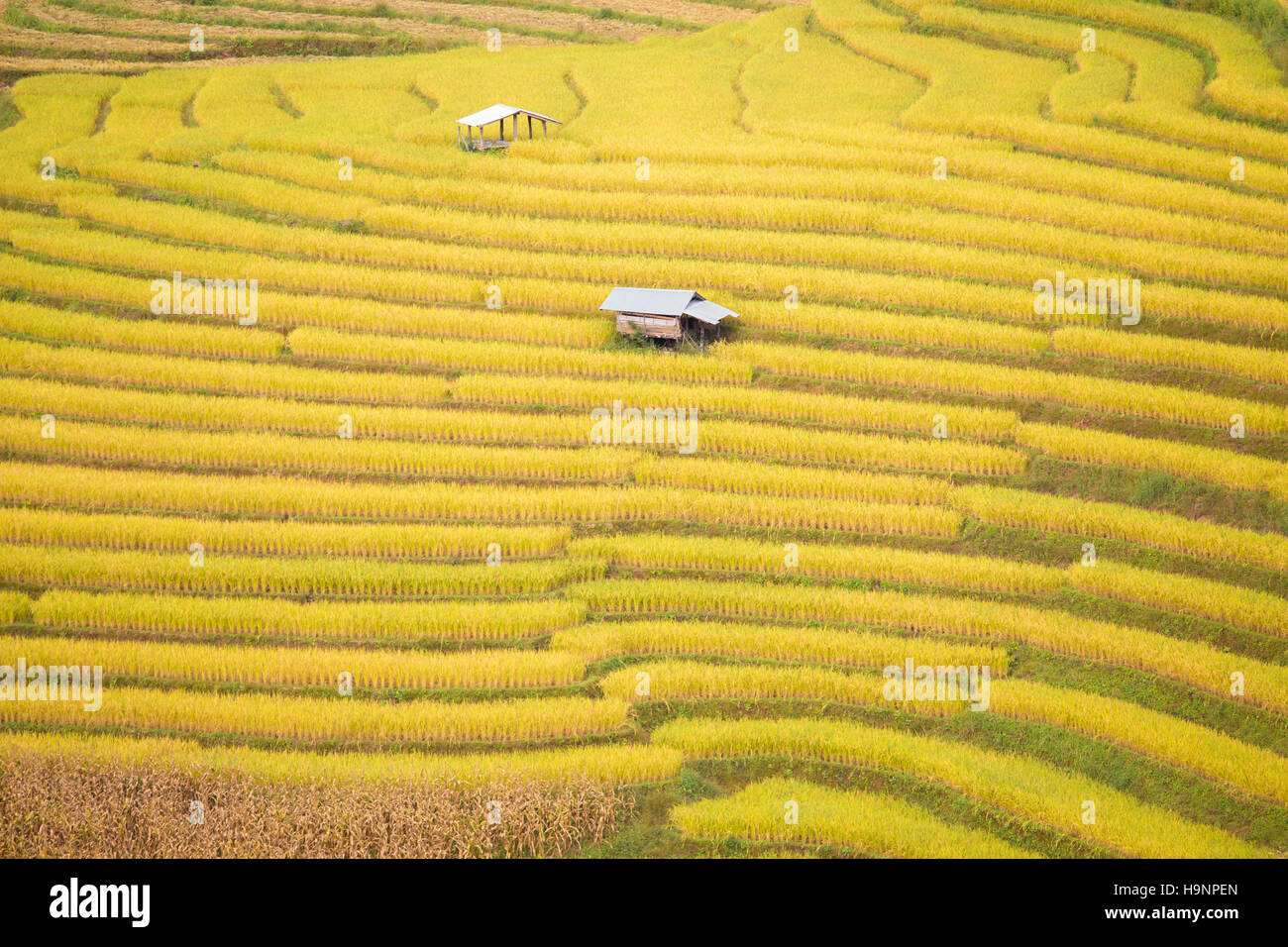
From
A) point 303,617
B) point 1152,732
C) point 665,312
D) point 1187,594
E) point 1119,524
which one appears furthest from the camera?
point 665,312

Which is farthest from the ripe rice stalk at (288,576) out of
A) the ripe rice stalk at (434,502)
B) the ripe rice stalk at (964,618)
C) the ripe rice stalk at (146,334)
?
the ripe rice stalk at (146,334)

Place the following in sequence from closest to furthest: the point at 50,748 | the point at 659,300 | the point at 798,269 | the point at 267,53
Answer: the point at 50,748 → the point at 659,300 → the point at 798,269 → the point at 267,53

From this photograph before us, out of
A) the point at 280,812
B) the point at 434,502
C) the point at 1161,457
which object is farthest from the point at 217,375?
the point at 1161,457

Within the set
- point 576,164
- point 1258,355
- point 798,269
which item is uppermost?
point 576,164

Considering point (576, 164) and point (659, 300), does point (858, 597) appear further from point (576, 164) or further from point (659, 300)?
point (576, 164)

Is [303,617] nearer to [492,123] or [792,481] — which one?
[792,481]

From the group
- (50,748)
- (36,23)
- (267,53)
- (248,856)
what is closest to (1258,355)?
(248,856)

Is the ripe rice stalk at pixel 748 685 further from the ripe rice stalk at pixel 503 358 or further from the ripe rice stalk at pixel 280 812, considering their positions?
the ripe rice stalk at pixel 503 358
